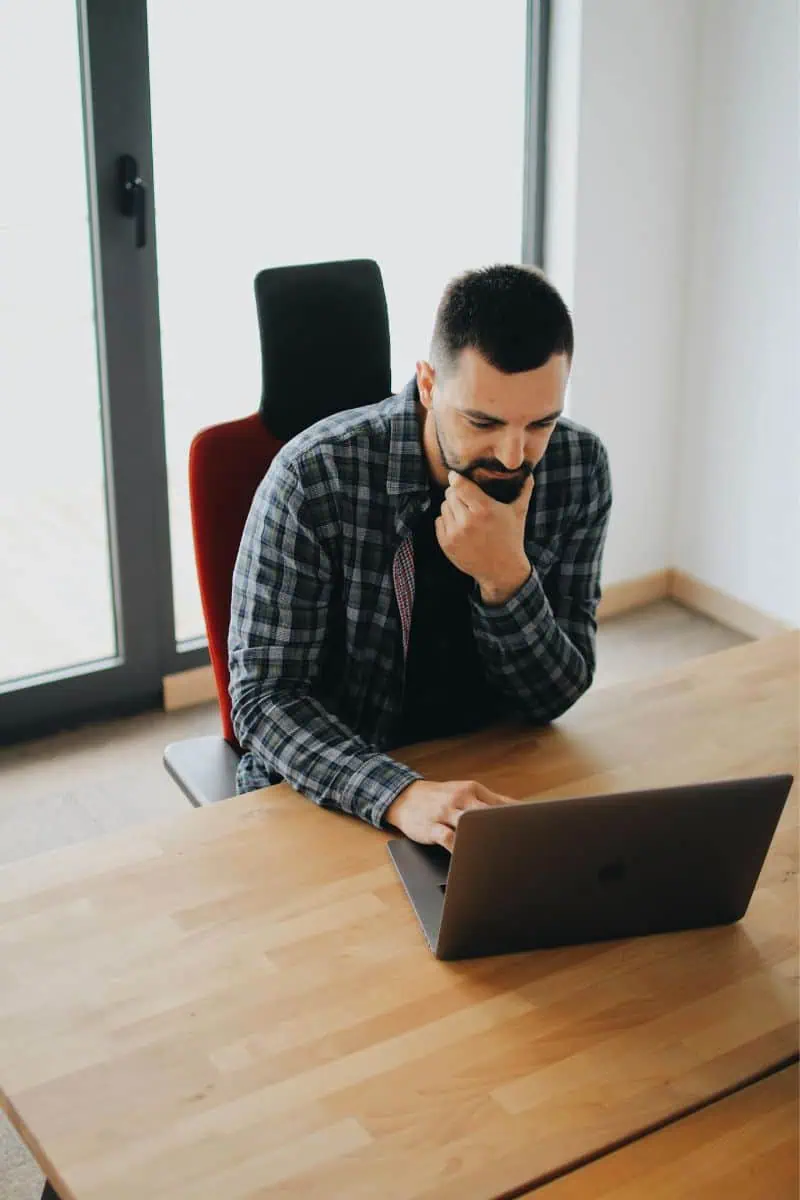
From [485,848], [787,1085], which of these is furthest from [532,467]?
[787,1085]

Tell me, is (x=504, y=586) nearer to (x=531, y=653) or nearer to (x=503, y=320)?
(x=531, y=653)

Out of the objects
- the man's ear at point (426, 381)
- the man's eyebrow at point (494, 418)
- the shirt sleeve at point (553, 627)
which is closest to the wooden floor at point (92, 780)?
the shirt sleeve at point (553, 627)

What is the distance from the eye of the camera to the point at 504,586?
1748 millimetres

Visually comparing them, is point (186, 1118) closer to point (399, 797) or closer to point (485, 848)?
point (485, 848)

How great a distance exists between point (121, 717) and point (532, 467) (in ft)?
6.05

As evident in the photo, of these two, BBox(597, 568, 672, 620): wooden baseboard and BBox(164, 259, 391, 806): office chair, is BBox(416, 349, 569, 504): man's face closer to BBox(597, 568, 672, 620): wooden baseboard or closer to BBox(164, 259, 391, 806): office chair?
BBox(164, 259, 391, 806): office chair

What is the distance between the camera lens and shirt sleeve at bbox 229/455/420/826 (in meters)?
1.65

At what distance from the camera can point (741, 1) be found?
11.1ft

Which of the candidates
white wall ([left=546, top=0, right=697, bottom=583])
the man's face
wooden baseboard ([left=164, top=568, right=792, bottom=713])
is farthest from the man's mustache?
wooden baseboard ([left=164, top=568, right=792, bottom=713])

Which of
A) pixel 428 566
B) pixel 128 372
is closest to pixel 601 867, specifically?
pixel 428 566

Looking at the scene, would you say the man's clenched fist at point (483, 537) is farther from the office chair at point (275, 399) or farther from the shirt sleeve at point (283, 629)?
the office chair at point (275, 399)

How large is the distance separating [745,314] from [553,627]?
2046 millimetres

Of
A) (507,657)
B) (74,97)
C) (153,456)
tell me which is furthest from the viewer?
(153,456)

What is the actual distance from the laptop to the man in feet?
0.68
